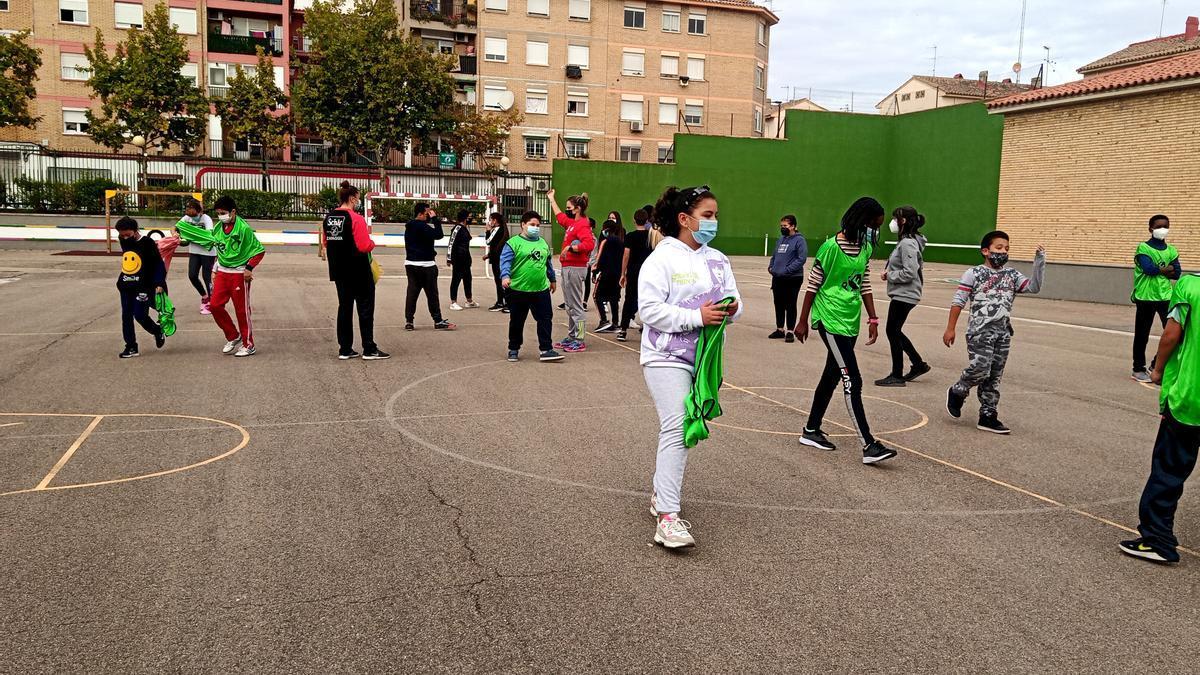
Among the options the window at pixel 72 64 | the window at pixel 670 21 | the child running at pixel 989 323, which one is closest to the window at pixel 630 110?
the window at pixel 670 21

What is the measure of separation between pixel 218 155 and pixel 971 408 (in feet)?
167

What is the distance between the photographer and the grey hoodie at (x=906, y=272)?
410 inches

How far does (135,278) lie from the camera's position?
11008 millimetres

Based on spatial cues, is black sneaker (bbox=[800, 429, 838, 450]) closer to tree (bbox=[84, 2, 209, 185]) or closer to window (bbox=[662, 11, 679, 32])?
tree (bbox=[84, 2, 209, 185])

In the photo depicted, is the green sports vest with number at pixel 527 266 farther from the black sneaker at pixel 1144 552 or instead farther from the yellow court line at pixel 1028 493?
the black sneaker at pixel 1144 552

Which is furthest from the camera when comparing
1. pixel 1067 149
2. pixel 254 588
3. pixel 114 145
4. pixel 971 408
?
pixel 114 145

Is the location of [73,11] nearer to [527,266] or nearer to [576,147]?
[576,147]

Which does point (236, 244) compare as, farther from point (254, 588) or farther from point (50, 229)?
point (50, 229)

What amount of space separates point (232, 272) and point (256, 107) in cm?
4081

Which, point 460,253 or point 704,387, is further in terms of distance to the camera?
point 460,253

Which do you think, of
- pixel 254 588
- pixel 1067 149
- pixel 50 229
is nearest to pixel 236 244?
pixel 254 588

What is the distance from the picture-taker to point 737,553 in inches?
193

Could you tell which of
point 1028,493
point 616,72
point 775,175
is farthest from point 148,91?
point 1028,493

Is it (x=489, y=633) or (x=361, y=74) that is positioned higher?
(x=361, y=74)
